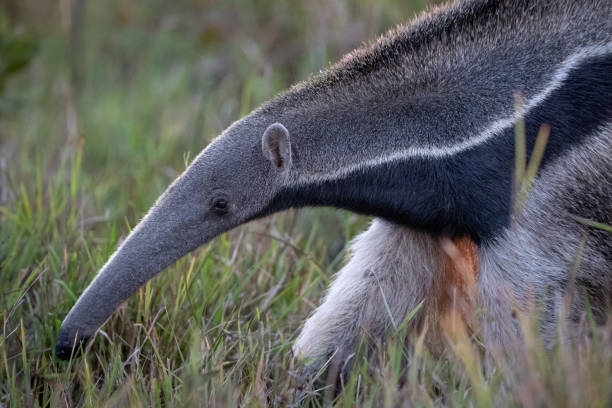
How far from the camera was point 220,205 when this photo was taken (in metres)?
3.72

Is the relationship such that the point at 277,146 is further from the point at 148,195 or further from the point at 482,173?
the point at 148,195

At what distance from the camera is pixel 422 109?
144 inches

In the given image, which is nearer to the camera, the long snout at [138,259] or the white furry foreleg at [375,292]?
the long snout at [138,259]

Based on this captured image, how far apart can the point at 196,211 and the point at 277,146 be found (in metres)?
0.46

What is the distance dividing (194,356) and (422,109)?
4.86 feet

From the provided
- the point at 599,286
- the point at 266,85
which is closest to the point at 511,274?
the point at 599,286

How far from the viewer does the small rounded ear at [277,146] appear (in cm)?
360

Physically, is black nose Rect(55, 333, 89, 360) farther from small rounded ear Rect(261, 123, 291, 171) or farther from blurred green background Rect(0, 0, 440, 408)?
small rounded ear Rect(261, 123, 291, 171)

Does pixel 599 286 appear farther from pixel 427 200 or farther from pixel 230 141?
pixel 230 141

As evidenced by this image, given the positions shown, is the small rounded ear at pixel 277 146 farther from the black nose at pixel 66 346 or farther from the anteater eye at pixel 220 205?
the black nose at pixel 66 346

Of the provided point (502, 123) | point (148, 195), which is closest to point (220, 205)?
point (502, 123)

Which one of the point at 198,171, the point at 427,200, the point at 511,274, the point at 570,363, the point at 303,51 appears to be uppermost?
the point at 303,51

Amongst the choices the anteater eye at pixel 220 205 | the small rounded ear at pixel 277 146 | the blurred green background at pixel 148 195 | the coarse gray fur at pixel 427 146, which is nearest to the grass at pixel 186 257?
the blurred green background at pixel 148 195

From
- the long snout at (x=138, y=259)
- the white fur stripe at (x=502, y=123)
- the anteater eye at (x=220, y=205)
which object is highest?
the white fur stripe at (x=502, y=123)
